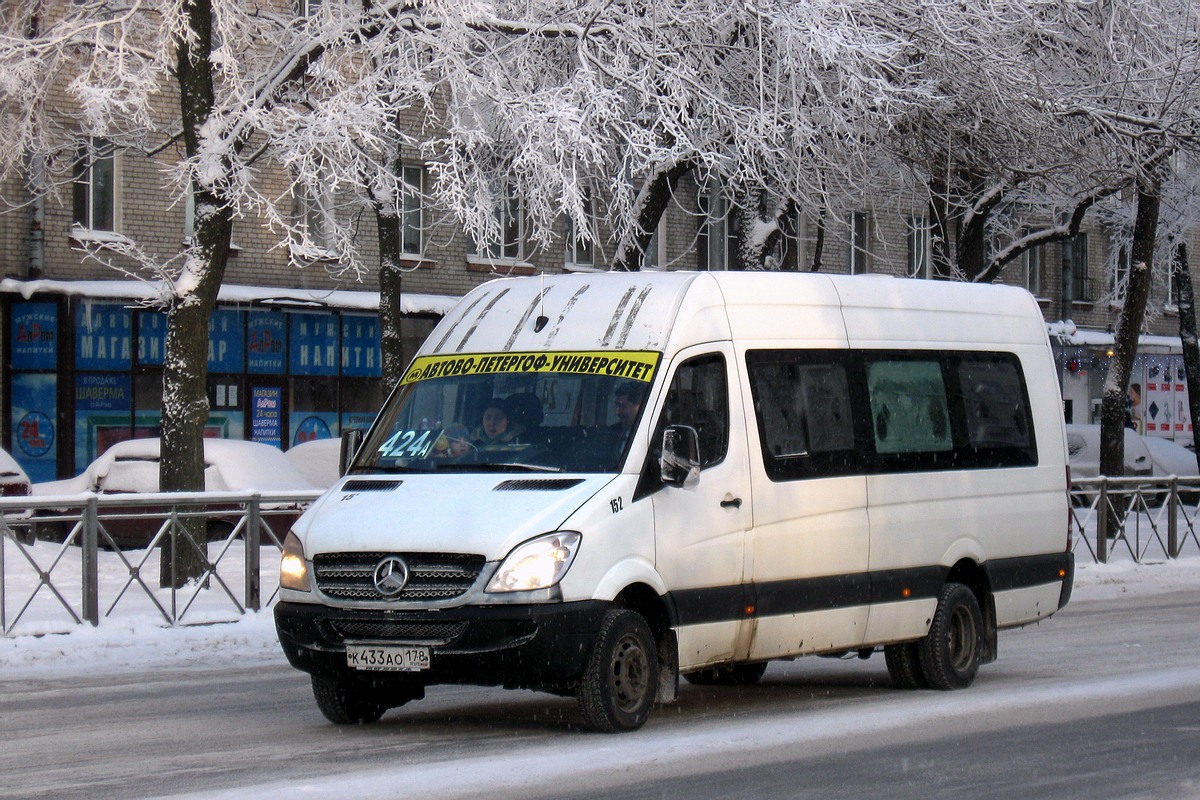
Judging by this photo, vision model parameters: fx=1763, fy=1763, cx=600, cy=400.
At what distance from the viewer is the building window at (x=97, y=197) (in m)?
27.5

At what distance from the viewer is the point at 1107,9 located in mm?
20750

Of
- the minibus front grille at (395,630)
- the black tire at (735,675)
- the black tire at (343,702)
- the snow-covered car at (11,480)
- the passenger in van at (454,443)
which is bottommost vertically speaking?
the black tire at (735,675)

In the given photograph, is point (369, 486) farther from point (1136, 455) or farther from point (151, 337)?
point (1136, 455)

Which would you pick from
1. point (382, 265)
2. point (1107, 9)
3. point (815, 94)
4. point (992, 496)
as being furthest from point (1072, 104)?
point (992, 496)

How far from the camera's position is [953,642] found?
36.7 feet

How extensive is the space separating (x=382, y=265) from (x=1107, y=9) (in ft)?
29.8

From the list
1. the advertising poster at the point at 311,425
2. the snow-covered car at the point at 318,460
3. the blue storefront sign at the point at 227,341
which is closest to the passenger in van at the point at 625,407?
the snow-covered car at the point at 318,460

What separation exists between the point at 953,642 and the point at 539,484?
12.2ft

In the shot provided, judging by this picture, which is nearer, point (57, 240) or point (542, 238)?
point (542, 238)

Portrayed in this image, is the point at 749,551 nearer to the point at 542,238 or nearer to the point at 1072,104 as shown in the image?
the point at 542,238

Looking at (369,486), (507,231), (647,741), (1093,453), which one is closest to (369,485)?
(369,486)

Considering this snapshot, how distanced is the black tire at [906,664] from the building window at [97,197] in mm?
19531

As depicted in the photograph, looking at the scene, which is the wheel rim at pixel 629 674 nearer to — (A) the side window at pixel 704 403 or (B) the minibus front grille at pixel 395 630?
(B) the minibus front grille at pixel 395 630

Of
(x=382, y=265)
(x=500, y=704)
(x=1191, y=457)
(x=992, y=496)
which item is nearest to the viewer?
(x=500, y=704)
